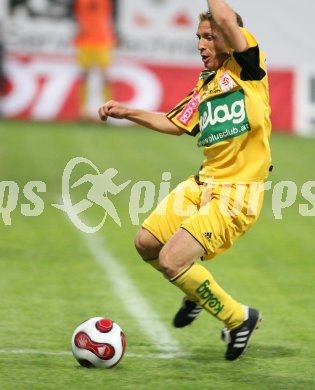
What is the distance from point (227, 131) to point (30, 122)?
15.4 metres

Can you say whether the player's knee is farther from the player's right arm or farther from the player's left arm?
the player's left arm

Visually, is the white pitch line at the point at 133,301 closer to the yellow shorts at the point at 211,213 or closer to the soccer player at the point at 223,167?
the soccer player at the point at 223,167

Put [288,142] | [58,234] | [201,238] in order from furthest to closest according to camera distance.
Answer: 1. [288,142]
2. [58,234]
3. [201,238]

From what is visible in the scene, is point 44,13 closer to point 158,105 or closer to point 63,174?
point 158,105

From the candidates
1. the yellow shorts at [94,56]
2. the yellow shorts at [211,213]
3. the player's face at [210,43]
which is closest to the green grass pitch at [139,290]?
the yellow shorts at [211,213]

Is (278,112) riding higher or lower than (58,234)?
lower

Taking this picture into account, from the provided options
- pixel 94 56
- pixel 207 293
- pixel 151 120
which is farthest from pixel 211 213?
pixel 94 56

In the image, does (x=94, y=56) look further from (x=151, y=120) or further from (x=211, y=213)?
(x=211, y=213)

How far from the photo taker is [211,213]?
286 inches

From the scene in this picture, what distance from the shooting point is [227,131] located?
7.25 metres

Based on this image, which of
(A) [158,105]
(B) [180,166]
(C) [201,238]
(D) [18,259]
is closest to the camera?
(C) [201,238]

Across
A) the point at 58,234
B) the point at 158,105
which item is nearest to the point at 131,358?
the point at 58,234

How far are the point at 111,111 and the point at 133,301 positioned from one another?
231 cm

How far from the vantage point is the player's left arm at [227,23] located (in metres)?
6.79
